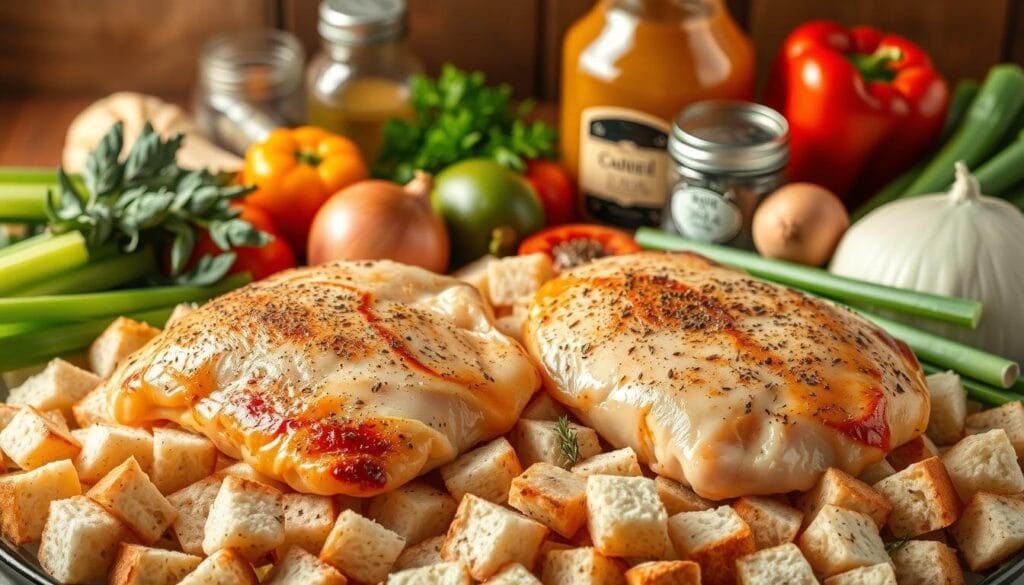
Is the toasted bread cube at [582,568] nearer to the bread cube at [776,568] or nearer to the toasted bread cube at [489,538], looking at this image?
the toasted bread cube at [489,538]

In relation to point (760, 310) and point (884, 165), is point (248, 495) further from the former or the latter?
point (884, 165)

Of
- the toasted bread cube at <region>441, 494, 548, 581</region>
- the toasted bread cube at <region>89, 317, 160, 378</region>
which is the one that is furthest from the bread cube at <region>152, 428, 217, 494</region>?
the toasted bread cube at <region>441, 494, 548, 581</region>

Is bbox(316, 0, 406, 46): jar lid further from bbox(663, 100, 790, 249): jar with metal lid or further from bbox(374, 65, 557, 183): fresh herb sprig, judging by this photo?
bbox(663, 100, 790, 249): jar with metal lid

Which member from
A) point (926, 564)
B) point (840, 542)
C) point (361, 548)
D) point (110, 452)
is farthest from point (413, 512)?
point (926, 564)

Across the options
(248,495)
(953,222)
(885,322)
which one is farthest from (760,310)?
(248,495)

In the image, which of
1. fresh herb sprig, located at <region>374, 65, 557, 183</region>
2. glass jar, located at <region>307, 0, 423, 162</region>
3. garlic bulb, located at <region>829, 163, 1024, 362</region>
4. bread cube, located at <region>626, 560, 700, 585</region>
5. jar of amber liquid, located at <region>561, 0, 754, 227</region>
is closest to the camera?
bread cube, located at <region>626, 560, 700, 585</region>

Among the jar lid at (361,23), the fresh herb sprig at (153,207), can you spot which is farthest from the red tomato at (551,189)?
the fresh herb sprig at (153,207)
